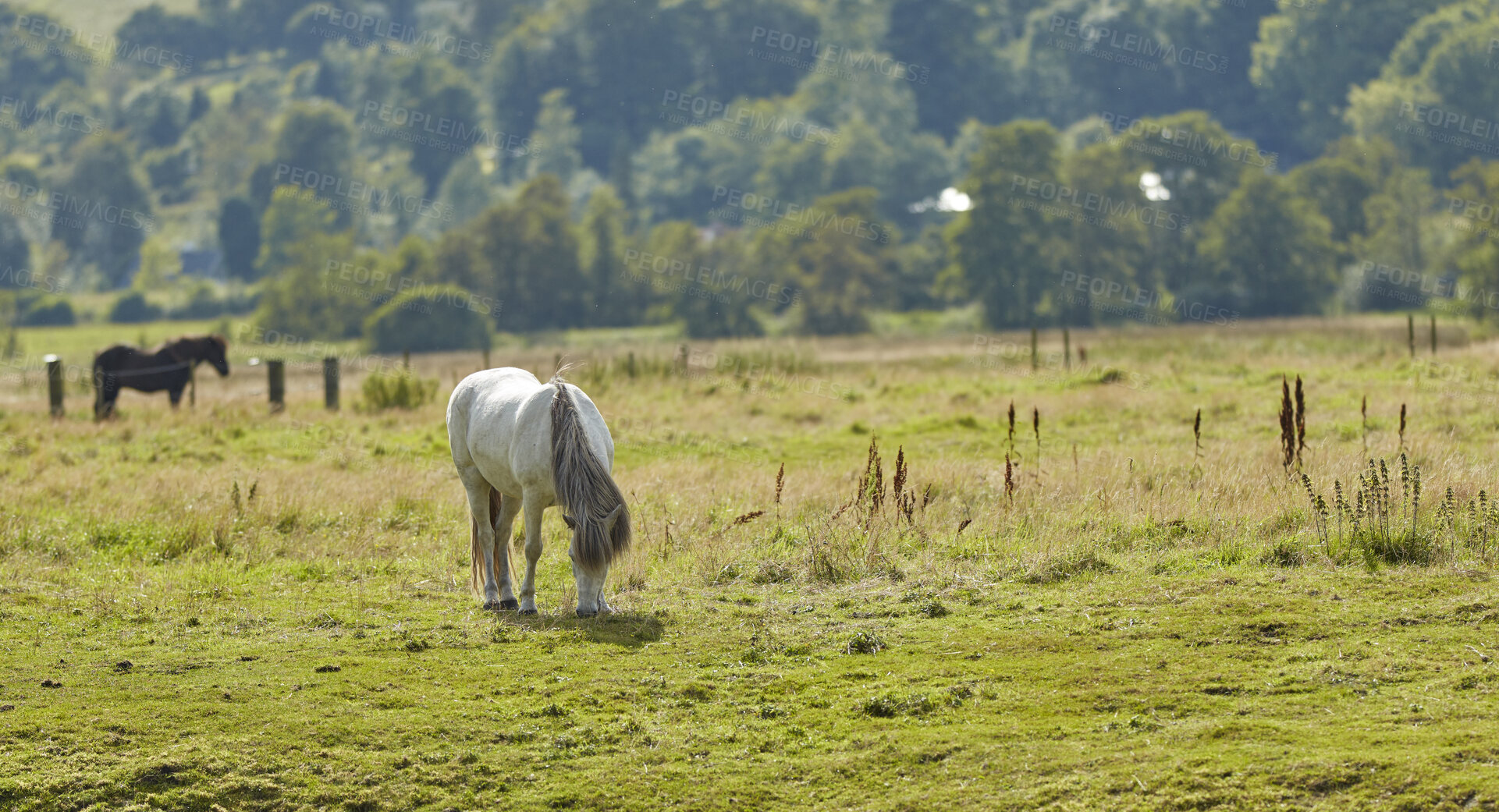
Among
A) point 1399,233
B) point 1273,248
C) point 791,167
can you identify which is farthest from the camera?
point 791,167

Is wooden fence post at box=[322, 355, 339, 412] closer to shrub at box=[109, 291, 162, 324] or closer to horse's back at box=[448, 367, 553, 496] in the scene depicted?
horse's back at box=[448, 367, 553, 496]

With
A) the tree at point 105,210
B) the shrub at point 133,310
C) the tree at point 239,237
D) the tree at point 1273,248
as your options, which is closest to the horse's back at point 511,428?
the tree at point 1273,248

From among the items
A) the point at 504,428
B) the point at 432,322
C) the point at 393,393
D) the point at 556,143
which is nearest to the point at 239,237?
the point at 556,143

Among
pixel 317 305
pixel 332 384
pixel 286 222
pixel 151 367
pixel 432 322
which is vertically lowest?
pixel 332 384

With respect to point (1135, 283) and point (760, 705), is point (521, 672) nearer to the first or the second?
point (760, 705)

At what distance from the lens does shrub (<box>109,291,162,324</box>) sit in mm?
107188

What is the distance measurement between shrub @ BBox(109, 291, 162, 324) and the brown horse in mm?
88964

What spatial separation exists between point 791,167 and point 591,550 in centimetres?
11461

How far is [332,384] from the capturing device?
79.2 ft

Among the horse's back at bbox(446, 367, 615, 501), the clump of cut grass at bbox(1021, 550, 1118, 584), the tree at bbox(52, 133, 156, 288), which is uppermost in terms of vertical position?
the tree at bbox(52, 133, 156, 288)

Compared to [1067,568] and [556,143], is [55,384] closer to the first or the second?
[1067,568]

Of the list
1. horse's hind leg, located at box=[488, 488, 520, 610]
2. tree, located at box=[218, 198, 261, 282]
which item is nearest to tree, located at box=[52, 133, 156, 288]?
tree, located at box=[218, 198, 261, 282]

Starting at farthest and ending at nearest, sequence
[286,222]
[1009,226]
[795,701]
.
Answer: [286,222]
[1009,226]
[795,701]

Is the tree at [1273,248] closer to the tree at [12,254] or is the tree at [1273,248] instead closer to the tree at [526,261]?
the tree at [526,261]
